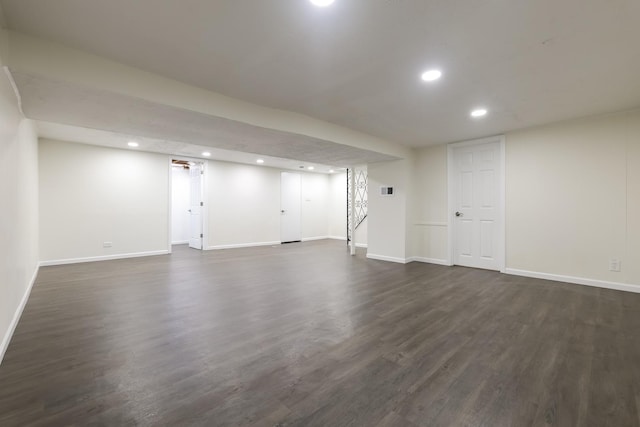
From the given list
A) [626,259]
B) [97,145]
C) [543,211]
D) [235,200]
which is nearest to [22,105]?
[97,145]

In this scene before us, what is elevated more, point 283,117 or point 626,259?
point 283,117

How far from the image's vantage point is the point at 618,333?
8.23 ft

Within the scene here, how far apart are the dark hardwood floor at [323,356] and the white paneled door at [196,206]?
11.5 feet

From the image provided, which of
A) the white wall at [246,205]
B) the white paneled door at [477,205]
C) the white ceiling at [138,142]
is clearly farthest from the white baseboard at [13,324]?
the white paneled door at [477,205]

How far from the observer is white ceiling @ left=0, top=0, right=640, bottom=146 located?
70.9 inches

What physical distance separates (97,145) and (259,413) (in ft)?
21.1

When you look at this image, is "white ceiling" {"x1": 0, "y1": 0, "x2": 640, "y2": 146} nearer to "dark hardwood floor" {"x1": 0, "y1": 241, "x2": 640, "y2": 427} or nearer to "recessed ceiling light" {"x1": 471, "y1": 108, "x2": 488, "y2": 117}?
"recessed ceiling light" {"x1": 471, "y1": 108, "x2": 488, "y2": 117}

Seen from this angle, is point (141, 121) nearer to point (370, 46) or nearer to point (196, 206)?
point (370, 46)

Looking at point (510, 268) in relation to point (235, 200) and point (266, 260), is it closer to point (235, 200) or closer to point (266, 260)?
point (266, 260)

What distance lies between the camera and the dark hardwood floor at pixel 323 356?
155 cm

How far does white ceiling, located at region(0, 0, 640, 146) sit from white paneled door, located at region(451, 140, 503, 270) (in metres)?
1.69

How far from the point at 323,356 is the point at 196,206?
6517 millimetres

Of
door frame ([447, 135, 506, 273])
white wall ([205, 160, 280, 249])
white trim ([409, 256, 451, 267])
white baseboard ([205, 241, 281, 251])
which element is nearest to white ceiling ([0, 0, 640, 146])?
door frame ([447, 135, 506, 273])

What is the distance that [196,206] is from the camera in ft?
24.8
